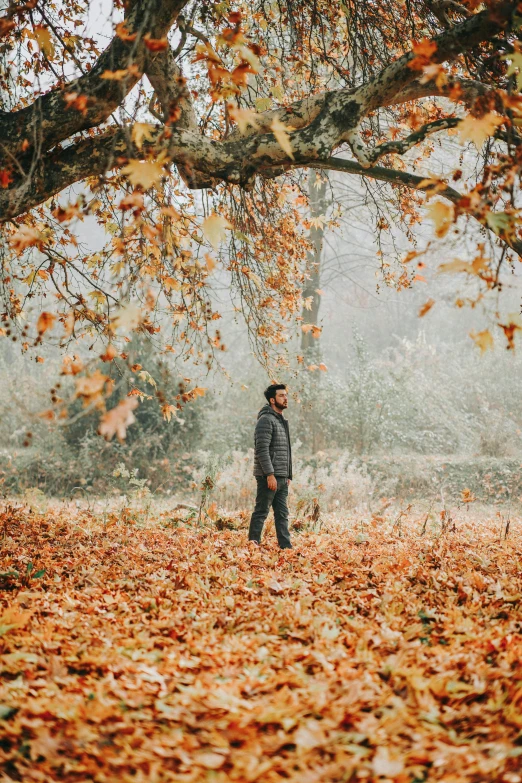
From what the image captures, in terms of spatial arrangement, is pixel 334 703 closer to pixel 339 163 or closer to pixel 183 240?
pixel 339 163

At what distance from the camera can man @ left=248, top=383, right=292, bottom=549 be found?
571cm

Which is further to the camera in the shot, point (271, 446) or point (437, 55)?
point (271, 446)

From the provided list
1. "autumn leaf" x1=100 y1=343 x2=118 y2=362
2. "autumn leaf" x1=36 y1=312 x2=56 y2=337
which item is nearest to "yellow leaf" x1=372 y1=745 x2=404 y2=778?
"autumn leaf" x1=100 y1=343 x2=118 y2=362

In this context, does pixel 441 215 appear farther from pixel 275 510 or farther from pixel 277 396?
pixel 275 510

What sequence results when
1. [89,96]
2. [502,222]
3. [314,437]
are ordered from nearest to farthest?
[502,222], [89,96], [314,437]

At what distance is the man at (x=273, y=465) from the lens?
18.7ft

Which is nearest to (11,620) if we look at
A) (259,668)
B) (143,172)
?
(259,668)

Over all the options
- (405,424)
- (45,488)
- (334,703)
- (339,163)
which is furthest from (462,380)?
(334,703)

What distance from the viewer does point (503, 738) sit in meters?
2.09

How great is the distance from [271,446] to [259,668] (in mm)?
3245

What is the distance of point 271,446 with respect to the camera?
19.2 feet

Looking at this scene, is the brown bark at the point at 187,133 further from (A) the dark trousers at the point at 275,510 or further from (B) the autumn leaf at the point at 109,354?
(A) the dark trousers at the point at 275,510

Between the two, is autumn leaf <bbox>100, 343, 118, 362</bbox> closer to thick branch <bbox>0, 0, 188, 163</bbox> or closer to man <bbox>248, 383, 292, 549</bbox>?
thick branch <bbox>0, 0, 188, 163</bbox>

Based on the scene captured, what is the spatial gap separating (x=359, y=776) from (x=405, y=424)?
1300cm
